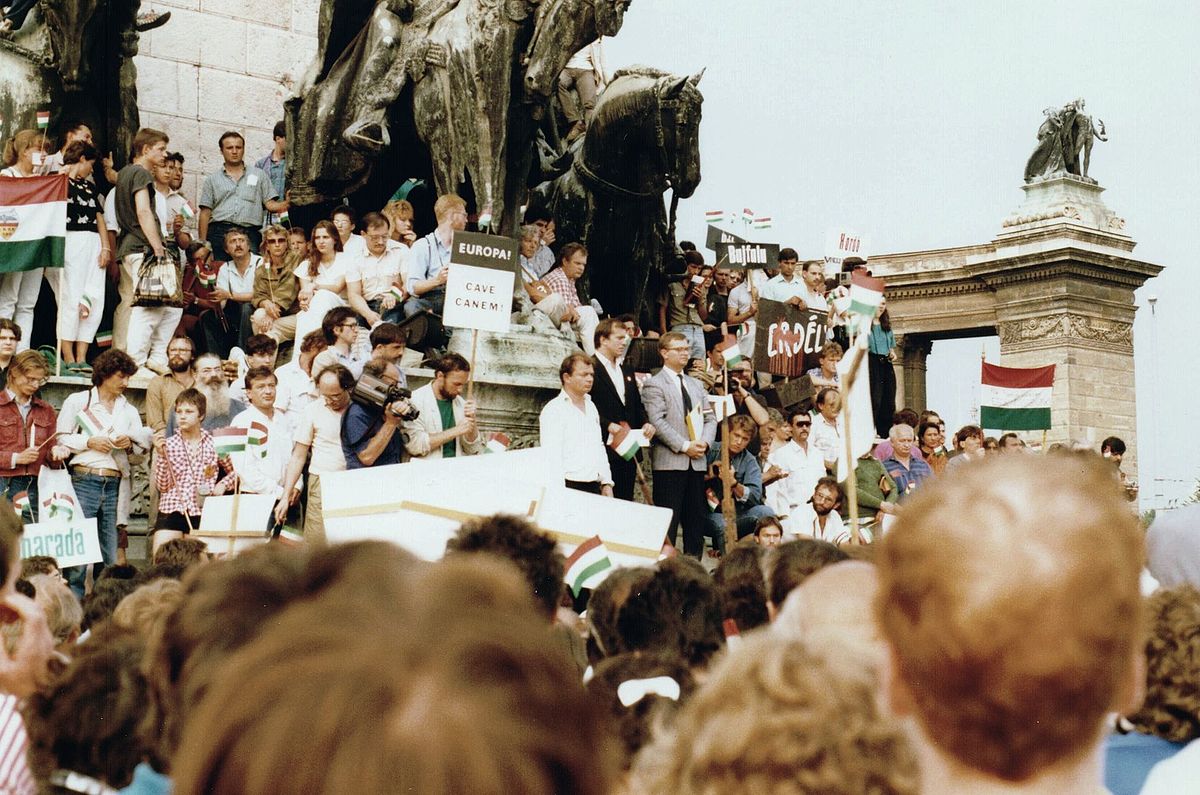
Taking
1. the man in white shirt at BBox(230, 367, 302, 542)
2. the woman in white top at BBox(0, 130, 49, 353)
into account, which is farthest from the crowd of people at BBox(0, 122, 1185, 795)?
the woman in white top at BBox(0, 130, 49, 353)

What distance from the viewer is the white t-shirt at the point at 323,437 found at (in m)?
9.87

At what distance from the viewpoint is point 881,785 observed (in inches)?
75.4

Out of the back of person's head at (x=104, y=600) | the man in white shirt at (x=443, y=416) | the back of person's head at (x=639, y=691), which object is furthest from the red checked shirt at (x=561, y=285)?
the back of person's head at (x=639, y=691)

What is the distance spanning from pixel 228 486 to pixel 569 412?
2331mm

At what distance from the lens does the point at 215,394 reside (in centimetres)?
1155

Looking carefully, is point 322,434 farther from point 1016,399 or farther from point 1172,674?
point 1016,399

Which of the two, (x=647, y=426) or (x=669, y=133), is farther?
(x=669, y=133)

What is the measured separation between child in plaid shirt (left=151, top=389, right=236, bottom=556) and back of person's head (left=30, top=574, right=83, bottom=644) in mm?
4517

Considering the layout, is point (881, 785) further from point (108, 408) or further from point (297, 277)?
point (297, 277)

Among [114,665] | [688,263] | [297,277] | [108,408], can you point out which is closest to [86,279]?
[297,277]

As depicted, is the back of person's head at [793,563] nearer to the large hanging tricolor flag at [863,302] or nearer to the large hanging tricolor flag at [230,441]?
the large hanging tricolor flag at [863,302]

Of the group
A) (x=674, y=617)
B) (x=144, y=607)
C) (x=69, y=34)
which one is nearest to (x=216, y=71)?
(x=69, y=34)

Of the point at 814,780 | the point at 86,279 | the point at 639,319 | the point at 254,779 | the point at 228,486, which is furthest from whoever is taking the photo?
the point at 639,319

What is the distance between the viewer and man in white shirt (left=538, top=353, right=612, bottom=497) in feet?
36.1
